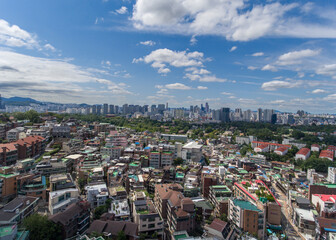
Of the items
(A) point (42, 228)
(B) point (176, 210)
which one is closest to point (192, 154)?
(B) point (176, 210)

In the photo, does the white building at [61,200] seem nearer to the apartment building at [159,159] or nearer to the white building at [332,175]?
the apartment building at [159,159]

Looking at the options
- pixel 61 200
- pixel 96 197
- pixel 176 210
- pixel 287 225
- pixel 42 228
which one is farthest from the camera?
pixel 287 225

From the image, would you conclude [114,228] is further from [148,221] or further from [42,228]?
[42,228]

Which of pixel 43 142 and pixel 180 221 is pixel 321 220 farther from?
pixel 43 142

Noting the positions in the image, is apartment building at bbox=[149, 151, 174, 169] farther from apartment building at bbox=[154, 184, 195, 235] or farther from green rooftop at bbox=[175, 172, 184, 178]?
apartment building at bbox=[154, 184, 195, 235]

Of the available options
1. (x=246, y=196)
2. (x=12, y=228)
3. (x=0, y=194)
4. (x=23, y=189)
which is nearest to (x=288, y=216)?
(x=246, y=196)

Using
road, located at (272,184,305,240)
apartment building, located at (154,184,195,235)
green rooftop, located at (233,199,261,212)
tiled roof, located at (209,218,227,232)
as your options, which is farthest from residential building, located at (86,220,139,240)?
road, located at (272,184,305,240)

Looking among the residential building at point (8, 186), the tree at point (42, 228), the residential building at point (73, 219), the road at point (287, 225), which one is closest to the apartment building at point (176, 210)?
the residential building at point (73, 219)
